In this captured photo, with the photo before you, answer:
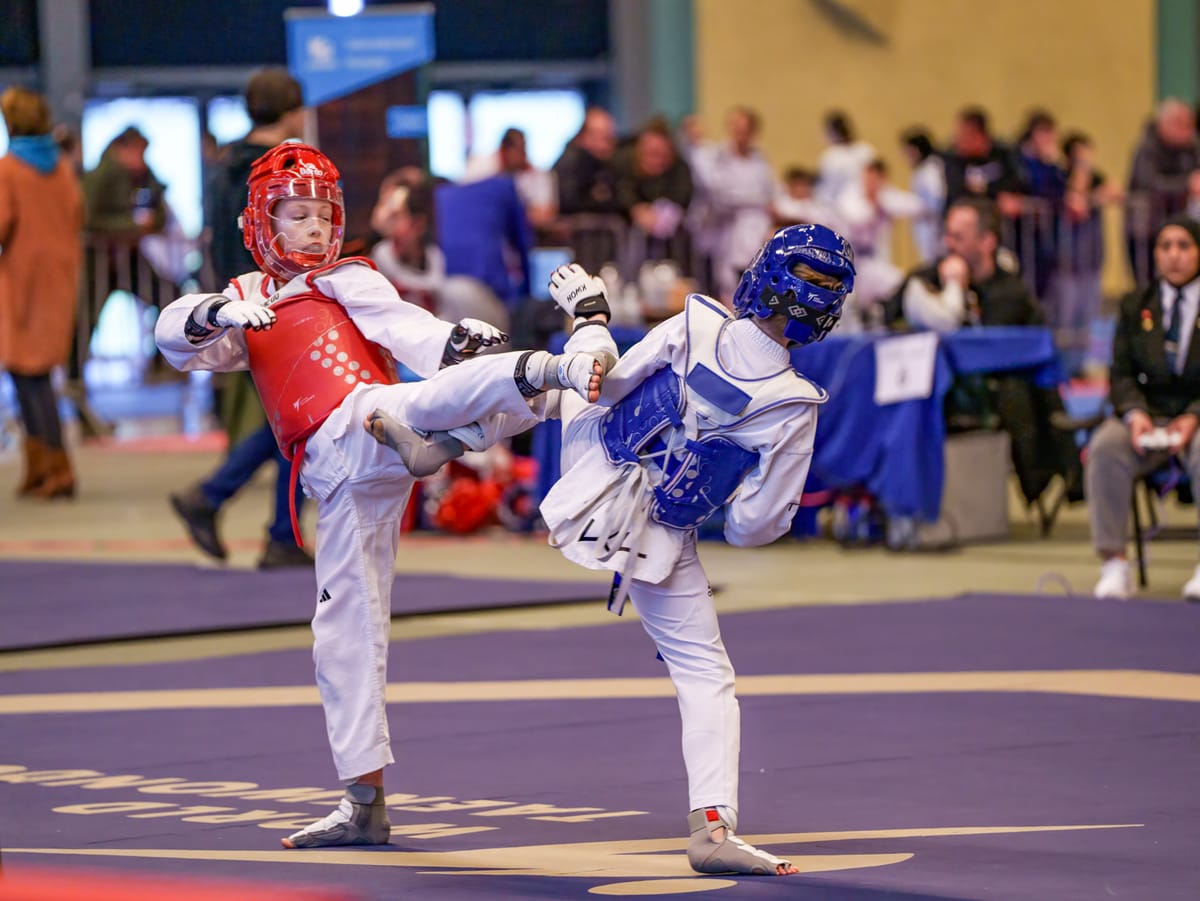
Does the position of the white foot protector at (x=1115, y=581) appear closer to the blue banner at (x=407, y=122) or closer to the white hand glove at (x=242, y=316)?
the white hand glove at (x=242, y=316)

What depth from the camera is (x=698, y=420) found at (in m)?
4.50

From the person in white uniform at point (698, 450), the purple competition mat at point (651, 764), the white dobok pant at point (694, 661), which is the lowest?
the purple competition mat at point (651, 764)

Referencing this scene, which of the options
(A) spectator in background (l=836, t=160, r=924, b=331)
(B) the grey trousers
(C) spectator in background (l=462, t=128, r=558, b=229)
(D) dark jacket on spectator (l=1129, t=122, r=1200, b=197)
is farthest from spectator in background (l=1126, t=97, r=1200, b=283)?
(B) the grey trousers

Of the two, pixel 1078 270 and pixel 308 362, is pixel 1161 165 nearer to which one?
pixel 1078 270

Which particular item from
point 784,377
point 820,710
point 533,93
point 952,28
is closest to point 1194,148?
point 952,28

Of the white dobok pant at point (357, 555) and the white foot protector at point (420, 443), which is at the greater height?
the white foot protector at point (420, 443)

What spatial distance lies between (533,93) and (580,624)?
17.2 m

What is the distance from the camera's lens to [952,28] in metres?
22.1

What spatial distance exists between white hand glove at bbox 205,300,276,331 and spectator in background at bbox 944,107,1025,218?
11.4 metres

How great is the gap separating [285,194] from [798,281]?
123 centimetres

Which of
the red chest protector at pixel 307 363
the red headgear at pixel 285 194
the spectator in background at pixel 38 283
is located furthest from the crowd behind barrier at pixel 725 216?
the red chest protector at pixel 307 363

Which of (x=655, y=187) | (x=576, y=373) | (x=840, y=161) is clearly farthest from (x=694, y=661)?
(x=840, y=161)

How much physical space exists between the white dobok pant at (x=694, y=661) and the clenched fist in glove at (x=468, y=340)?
0.26 meters

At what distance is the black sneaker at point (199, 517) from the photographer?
9352 millimetres
